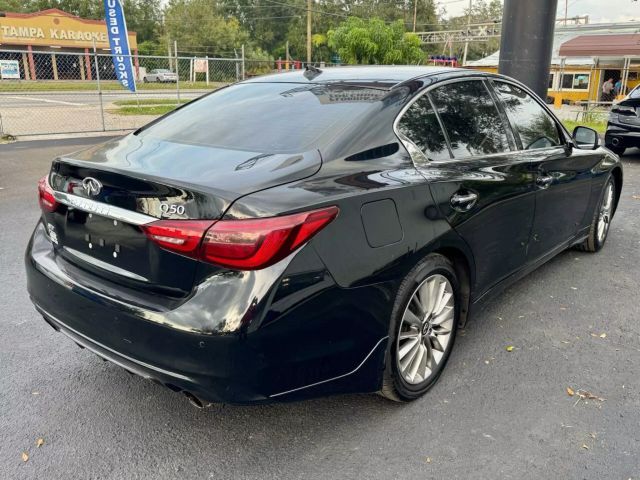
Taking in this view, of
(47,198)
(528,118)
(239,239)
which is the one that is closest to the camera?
(239,239)

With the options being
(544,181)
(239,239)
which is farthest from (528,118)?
(239,239)

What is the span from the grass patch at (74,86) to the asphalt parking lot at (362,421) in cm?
2356

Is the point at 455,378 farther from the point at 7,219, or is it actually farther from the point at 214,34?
the point at 214,34

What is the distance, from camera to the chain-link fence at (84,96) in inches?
610

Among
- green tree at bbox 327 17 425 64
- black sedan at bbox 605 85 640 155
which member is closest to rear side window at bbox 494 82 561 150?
black sedan at bbox 605 85 640 155

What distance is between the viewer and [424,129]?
2.97 metres

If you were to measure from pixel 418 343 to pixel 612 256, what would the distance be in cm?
327

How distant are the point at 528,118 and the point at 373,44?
2079cm

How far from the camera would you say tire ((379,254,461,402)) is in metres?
2.65

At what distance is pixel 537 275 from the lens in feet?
15.5

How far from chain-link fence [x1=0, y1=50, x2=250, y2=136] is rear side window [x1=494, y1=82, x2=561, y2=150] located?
11.8m

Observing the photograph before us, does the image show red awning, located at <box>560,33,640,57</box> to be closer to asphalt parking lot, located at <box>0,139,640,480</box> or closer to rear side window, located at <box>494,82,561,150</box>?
rear side window, located at <box>494,82,561,150</box>

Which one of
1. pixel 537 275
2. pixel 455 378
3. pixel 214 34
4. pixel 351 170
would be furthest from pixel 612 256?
pixel 214 34

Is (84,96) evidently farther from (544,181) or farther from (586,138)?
(544,181)
